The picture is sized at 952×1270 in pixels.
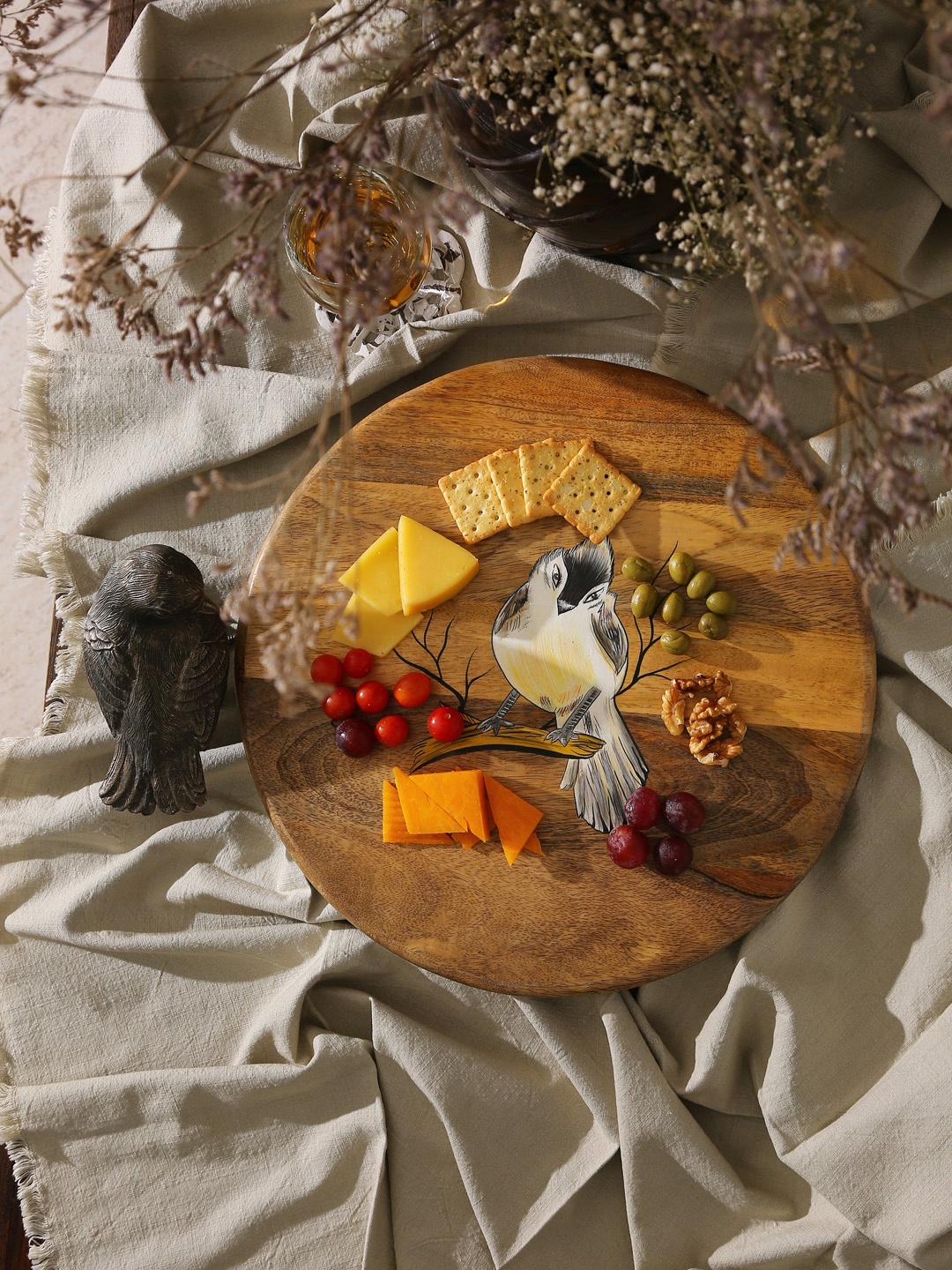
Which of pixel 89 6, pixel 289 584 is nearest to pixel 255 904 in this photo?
pixel 289 584

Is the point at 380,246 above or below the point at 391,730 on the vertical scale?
above

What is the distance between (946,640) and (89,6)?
61.0 inches

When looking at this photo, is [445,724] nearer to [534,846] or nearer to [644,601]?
[534,846]

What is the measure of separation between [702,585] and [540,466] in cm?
35

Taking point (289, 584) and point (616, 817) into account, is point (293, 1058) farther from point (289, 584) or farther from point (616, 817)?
point (289, 584)

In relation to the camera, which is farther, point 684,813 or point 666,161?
point 684,813

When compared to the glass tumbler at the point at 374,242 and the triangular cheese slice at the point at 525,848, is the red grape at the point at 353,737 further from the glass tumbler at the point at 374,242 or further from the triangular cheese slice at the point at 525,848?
the glass tumbler at the point at 374,242

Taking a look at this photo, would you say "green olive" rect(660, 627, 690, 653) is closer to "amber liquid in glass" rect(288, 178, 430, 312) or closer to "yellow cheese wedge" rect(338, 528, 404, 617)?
"yellow cheese wedge" rect(338, 528, 404, 617)

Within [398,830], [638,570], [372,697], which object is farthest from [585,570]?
[398,830]

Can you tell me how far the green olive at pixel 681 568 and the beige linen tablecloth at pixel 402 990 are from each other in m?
0.34

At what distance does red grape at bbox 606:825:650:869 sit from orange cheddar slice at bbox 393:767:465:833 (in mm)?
254

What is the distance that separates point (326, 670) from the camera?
70.2 inches

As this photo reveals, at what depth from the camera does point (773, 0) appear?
3.08 ft

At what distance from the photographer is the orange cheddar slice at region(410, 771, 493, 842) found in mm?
1724
